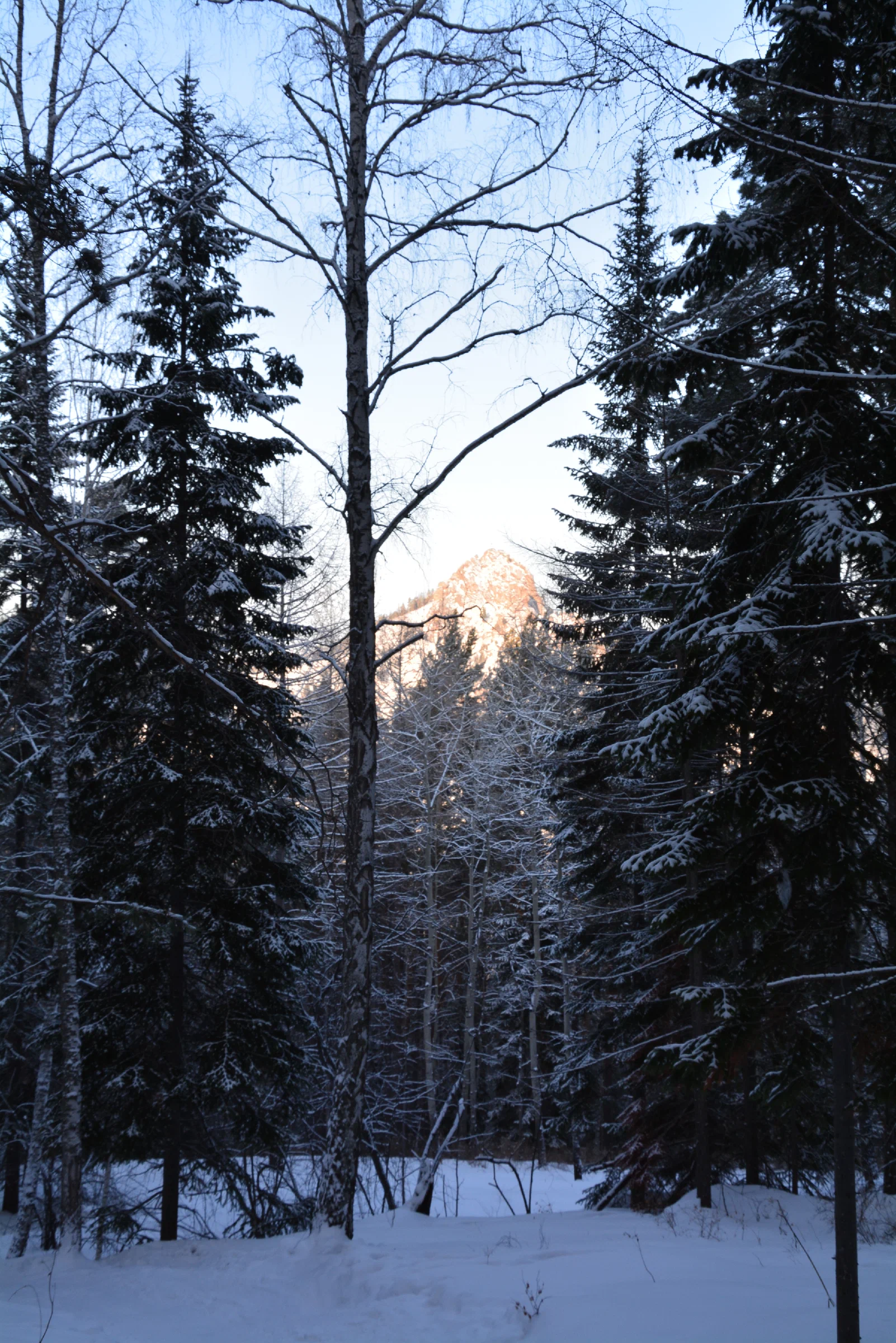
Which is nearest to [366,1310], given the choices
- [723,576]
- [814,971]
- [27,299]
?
[814,971]

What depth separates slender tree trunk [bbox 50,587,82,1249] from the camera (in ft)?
28.7

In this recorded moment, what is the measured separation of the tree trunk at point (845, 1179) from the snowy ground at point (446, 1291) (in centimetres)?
67

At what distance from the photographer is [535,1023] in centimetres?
2319

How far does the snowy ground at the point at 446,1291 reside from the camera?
18.5ft

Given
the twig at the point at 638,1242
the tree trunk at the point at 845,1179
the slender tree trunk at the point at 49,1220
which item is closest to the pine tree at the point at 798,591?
the tree trunk at the point at 845,1179

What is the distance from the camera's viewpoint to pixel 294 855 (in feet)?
43.8

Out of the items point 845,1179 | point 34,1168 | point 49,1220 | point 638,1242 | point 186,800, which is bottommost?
point 49,1220

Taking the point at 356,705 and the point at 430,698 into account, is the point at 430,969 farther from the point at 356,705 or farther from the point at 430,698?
the point at 356,705

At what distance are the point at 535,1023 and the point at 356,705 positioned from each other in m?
18.3

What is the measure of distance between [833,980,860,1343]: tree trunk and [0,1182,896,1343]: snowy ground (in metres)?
0.67

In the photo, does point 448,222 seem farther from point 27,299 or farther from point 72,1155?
point 72,1155

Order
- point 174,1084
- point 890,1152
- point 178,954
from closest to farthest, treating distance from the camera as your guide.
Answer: point 174,1084 < point 178,954 < point 890,1152

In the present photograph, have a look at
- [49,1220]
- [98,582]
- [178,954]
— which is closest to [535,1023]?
[49,1220]

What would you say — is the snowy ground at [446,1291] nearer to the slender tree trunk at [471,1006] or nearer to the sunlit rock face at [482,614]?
the sunlit rock face at [482,614]
